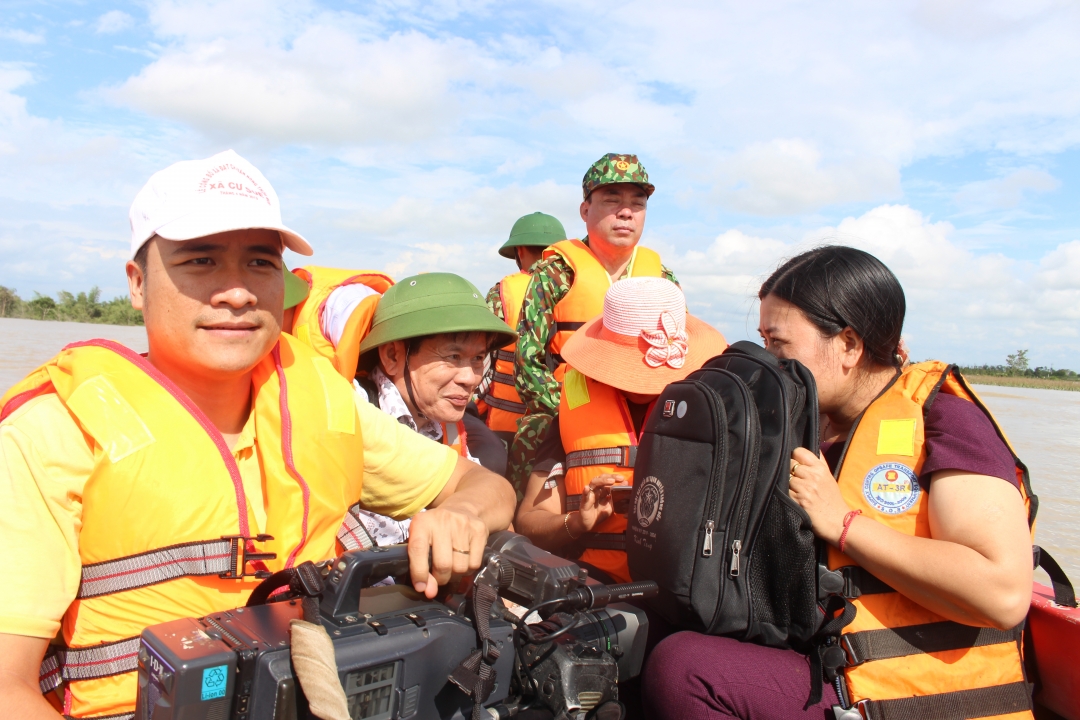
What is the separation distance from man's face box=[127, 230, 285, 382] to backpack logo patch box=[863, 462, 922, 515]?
61.8 inches

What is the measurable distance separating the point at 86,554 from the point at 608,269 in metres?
3.19

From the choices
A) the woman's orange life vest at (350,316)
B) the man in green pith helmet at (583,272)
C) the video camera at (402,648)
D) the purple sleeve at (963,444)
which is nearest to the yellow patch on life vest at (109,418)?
the video camera at (402,648)

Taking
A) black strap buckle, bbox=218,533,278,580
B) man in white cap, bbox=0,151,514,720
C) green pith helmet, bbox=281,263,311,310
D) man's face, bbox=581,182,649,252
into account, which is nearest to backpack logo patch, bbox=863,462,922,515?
man in white cap, bbox=0,151,514,720

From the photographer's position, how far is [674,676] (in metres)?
1.93

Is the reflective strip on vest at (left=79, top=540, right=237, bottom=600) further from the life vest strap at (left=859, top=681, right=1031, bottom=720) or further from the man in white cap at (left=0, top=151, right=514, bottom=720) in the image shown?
the life vest strap at (left=859, top=681, right=1031, bottom=720)

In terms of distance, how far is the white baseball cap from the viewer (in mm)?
1663

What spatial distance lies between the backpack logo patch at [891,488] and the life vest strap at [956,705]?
1.49ft

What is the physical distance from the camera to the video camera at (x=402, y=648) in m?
1.19

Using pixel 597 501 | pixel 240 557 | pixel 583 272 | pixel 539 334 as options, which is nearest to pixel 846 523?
pixel 597 501

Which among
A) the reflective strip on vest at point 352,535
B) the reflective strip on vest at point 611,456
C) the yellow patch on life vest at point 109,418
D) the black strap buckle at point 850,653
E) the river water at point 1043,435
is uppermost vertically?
the yellow patch on life vest at point 109,418

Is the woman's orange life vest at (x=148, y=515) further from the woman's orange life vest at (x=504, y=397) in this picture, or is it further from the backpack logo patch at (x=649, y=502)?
the woman's orange life vest at (x=504, y=397)

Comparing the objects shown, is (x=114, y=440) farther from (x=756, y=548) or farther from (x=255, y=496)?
(x=756, y=548)

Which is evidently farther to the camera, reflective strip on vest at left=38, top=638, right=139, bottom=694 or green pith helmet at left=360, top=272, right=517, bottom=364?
green pith helmet at left=360, top=272, right=517, bottom=364

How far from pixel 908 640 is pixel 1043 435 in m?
12.8
